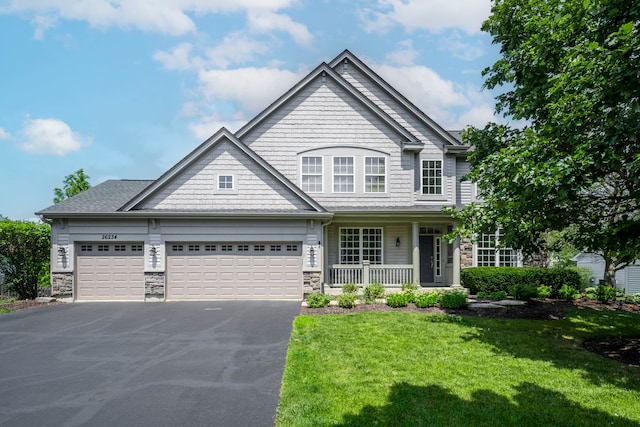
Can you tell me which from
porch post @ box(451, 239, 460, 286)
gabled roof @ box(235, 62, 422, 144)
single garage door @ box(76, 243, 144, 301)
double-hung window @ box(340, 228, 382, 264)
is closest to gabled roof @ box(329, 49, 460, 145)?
gabled roof @ box(235, 62, 422, 144)

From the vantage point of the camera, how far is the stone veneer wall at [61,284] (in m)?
13.8

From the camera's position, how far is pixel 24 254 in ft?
49.4

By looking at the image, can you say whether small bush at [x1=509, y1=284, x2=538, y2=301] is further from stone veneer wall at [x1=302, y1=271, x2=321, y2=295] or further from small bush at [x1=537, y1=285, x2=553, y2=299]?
stone veneer wall at [x1=302, y1=271, x2=321, y2=295]

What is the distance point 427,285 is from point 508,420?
12.3 metres

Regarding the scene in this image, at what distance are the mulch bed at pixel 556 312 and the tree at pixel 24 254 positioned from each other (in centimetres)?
1127

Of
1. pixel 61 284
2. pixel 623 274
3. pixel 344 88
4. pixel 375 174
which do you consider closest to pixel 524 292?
pixel 375 174

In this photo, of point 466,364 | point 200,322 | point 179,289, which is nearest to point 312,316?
point 200,322

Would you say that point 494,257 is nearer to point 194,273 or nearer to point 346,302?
point 346,302

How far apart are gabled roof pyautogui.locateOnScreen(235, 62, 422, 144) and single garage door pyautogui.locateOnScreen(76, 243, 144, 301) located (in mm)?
6419

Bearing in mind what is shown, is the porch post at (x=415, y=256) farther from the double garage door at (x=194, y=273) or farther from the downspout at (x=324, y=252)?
the double garage door at (x=194, y=273)

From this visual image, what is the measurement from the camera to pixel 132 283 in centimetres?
1405

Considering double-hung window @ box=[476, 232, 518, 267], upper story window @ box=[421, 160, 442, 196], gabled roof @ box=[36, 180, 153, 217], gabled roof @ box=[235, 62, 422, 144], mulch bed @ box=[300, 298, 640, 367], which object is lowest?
mulch bed @ box=[300, 298, 640, 367]

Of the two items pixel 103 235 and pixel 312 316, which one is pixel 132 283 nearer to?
pixel 103 235

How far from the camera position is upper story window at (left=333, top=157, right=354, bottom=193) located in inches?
637
